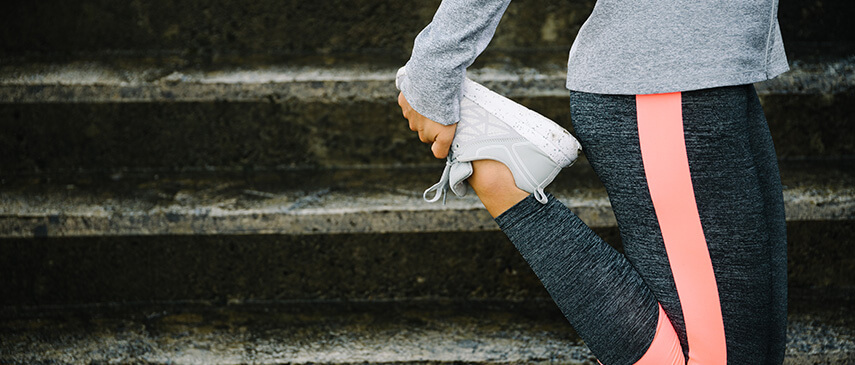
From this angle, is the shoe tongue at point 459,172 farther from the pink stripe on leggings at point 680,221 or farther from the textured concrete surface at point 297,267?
the textured concrete surface at point 297,267

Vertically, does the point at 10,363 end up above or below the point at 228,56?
below

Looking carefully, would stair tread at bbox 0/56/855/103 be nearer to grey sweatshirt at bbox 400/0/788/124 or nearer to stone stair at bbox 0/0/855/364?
stone stair at bbox 0/0/855/364

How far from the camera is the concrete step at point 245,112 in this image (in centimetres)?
141

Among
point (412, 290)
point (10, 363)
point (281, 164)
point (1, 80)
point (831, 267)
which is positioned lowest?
point (831, 267)

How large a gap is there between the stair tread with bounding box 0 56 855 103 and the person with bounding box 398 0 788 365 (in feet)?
1.92

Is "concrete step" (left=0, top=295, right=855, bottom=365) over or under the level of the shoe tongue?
under

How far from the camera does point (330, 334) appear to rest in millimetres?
1341

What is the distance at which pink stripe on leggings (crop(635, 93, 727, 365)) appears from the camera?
794 millimetres

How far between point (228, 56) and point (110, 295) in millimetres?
651

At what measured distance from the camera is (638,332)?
89cm

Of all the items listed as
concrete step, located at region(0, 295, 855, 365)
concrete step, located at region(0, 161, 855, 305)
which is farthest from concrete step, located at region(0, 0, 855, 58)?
concrete step, located at region(0, 295, 855, 365)

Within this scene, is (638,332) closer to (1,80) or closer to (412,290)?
(412,290)

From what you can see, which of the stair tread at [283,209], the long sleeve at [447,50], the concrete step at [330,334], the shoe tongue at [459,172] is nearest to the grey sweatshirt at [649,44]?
the long sleeve at [447,50]

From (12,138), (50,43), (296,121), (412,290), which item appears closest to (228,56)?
(296,121)
